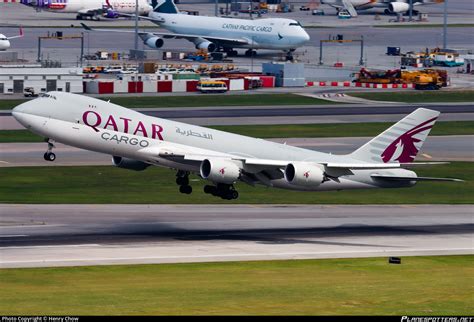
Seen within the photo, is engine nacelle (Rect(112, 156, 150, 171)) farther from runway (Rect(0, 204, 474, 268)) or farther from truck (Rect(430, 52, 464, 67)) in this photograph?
truck (Rect(430, 52, 464, 67))

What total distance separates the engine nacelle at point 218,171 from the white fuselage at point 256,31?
395ft

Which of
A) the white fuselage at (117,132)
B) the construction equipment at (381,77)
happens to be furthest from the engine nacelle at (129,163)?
the construction equipment at (381,77)

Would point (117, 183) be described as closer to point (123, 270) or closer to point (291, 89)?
point (123, 270)

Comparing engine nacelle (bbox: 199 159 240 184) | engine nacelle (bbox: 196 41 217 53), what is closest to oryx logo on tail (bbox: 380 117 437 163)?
engine nacelle (bbox: 199 159 240 184)

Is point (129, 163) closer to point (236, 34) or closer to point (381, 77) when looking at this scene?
point (381, 77)

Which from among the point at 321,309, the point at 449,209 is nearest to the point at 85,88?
the point at 449,209

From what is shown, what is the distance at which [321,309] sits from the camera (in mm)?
50812

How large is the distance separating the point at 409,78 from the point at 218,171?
342 feet

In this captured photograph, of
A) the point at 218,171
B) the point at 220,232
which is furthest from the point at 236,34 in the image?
the point at 218,171

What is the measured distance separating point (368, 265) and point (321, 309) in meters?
12.2

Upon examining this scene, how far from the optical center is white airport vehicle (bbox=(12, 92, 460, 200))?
69.4 m

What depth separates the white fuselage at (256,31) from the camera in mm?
188000

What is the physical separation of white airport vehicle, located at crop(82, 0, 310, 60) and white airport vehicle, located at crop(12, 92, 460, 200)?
11513 centimetres

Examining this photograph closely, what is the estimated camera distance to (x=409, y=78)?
168 metres
